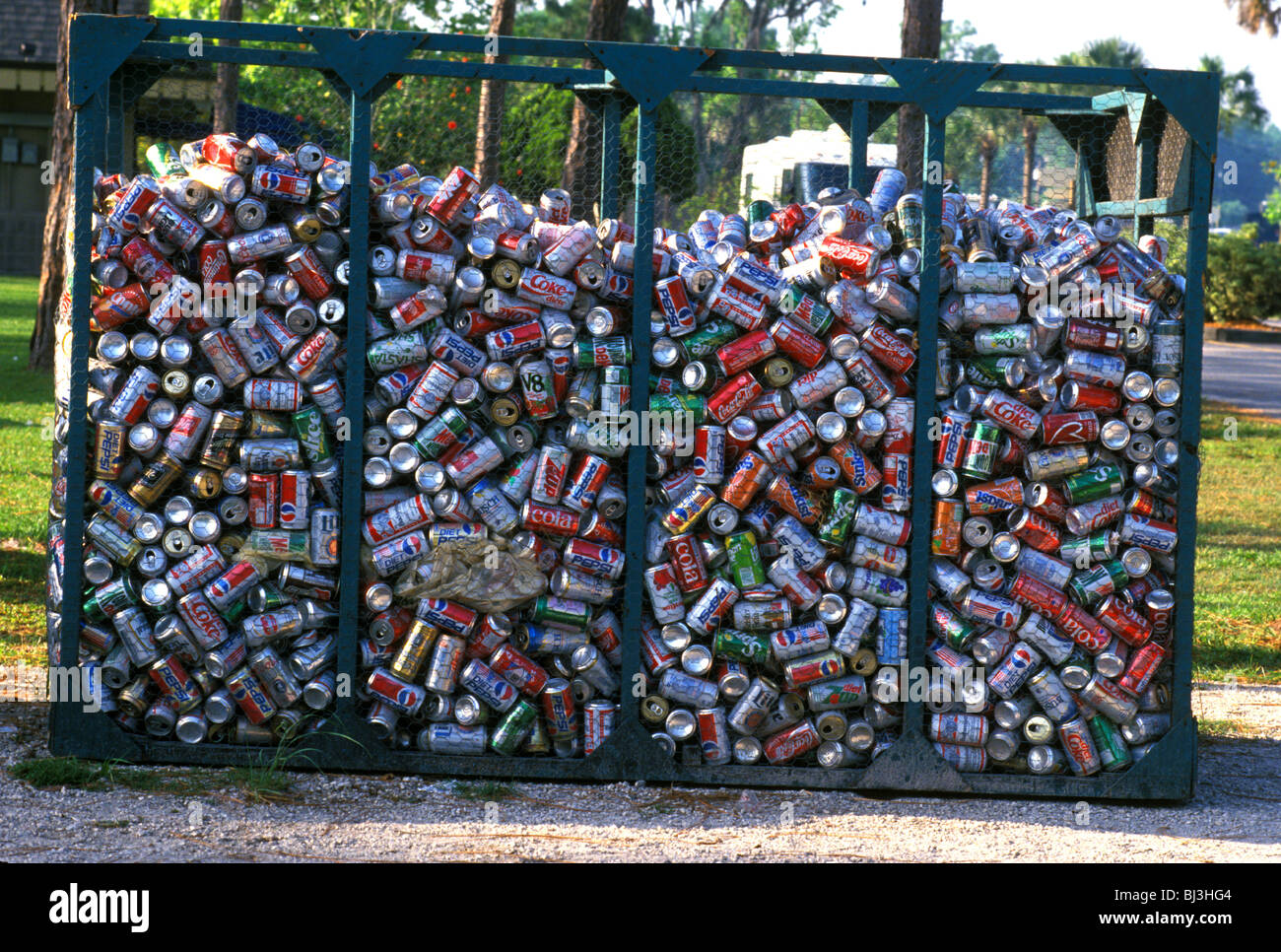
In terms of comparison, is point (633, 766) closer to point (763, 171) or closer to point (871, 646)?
point (871, 646)

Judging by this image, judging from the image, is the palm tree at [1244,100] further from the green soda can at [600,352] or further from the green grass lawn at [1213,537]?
the green soda can at [600,352]

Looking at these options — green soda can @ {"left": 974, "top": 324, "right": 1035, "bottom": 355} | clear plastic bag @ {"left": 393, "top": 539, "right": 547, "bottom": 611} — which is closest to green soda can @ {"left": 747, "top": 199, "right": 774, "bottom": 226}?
green soda can @ {"left": 974, "top": 324, "right": 1035, "bottom": 355}

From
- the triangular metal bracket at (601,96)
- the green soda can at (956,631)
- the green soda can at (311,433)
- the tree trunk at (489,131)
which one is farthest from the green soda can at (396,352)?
the tree trunk at (489,131)

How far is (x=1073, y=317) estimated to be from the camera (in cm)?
500

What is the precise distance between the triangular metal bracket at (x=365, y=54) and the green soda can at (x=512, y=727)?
7.52 ft

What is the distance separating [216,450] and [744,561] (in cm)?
196

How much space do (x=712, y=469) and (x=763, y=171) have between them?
7.14 m

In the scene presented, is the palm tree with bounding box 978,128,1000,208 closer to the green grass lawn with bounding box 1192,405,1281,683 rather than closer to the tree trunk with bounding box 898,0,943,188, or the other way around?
the tree trunk with bounding box 898,0,943,188

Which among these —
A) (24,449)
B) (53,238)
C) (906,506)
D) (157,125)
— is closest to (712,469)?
(906,506)

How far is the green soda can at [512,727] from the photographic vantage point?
16.1ft

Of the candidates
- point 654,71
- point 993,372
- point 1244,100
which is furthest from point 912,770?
point 1244,100

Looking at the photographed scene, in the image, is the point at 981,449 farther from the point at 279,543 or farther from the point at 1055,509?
the point at 279,543

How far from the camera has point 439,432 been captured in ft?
16.0

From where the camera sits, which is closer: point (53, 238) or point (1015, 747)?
point (1015, 747)
